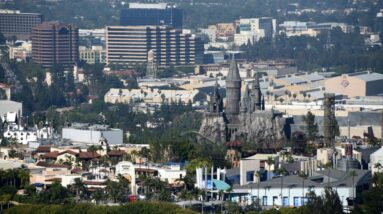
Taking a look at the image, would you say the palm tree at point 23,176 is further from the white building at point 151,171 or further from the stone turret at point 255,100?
the stone turret at point 255,100

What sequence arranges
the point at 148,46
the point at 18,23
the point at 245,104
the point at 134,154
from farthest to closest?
the point at 18,23 → the point at 148,46 → the point at 245,104 → the point at 134,154

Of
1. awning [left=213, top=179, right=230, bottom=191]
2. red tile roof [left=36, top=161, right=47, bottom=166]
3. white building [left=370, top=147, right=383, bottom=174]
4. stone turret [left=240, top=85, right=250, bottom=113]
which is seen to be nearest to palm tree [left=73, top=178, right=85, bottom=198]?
awning [left=213, top=179, right=230, bottom=191]

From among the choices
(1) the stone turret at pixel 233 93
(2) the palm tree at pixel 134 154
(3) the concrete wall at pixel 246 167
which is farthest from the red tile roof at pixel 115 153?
(1) the stone turret at pixel 233 93

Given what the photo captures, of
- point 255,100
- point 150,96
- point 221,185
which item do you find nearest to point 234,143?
point 255,100

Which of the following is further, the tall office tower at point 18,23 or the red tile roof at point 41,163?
the tall office tower at point 18,23

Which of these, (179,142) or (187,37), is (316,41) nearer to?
(187,37)

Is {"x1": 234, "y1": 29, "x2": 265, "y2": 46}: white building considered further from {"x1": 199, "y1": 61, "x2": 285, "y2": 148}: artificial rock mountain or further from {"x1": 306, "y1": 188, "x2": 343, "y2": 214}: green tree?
{"x1": 306, "y1": 188, "x2": 343, "y2": 214}: green tree

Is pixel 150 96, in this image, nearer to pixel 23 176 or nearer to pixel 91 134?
pixel 91 134
